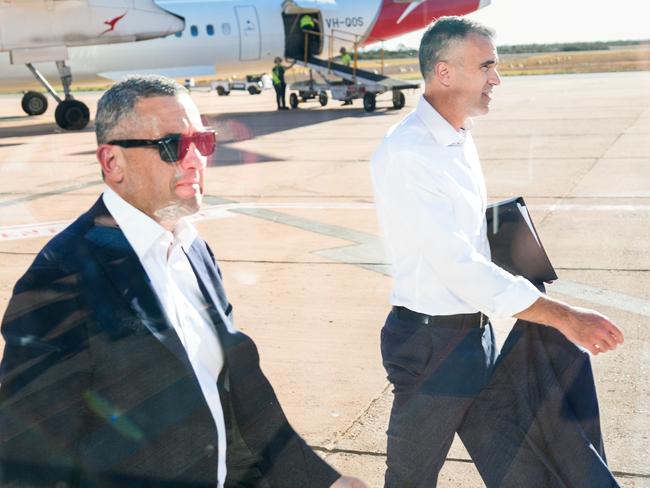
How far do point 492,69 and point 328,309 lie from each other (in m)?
4.14

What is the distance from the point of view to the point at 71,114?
23062mm

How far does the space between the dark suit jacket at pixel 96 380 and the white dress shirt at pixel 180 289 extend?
1.9 inches

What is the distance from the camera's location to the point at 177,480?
7.56 feet

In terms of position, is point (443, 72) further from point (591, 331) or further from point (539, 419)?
point (539, 419)

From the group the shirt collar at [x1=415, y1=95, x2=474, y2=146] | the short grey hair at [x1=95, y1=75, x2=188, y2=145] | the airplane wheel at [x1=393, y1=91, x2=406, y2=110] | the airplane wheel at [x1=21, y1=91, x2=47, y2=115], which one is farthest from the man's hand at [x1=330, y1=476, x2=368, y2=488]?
the airplane wheel at [x1=21, y1=91, x2=47, y2=115]

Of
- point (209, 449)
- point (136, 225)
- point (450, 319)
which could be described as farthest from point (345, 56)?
point (209, 449)

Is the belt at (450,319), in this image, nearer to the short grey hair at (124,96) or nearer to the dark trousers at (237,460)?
the dark trousers at (237,460)

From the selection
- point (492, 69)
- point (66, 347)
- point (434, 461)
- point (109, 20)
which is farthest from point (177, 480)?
point (109, 20)

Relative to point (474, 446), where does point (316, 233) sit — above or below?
below

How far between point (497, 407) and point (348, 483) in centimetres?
87

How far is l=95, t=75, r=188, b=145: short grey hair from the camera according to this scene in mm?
2365

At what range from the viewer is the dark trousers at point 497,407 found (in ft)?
10.3

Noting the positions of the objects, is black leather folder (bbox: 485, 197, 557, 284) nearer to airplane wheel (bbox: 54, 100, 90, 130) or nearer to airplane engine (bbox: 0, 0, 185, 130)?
airplane engine (bbox: 0, 0, 185, 130)

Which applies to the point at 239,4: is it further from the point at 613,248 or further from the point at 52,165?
the point at 613,248
